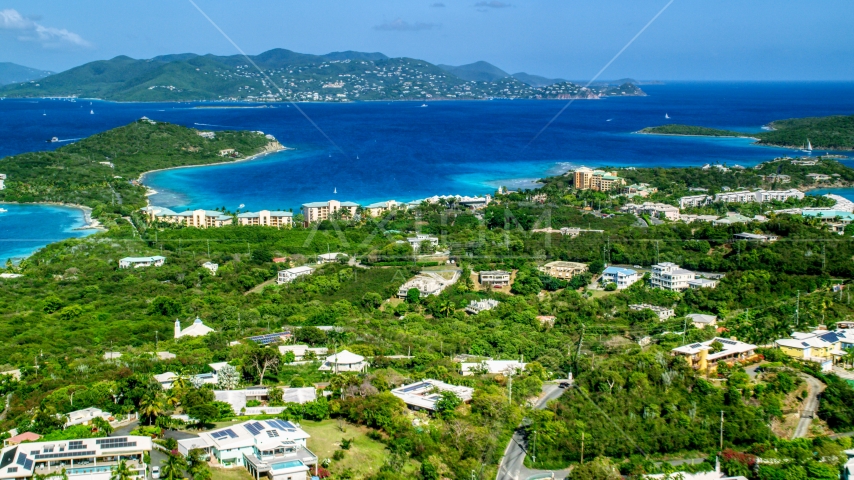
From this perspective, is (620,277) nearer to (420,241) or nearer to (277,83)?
(420,241)

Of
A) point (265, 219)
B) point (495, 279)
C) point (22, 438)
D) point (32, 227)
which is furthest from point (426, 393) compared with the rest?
point (32, 227)

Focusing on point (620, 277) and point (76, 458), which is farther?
point (620, 277)

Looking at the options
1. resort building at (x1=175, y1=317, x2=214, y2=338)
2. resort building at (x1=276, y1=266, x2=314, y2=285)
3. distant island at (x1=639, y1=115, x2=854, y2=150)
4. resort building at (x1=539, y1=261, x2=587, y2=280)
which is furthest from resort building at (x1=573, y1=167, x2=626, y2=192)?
resort building at (x1=175, y1=317, x2=214, y2=338)

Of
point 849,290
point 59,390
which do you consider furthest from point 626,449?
point 849,290

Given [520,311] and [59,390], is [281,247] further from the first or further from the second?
[59,390]

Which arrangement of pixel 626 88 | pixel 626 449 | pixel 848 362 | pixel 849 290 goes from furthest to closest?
pixel 626 88, pixel 849 290, pixel 848 362, pixel 626 449

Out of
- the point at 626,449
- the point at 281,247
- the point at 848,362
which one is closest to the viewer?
the point at 626,449

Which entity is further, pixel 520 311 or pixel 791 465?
pixel 520 311
